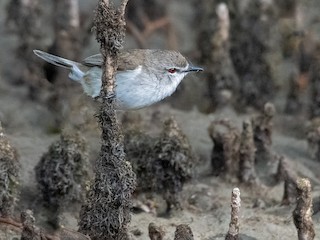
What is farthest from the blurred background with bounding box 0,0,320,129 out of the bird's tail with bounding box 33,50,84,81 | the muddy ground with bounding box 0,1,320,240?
the bird's tail with bounding box 33,50,84,81

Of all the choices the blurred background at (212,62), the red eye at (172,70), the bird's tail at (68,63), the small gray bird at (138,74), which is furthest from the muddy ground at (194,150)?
the red eye at (172,70)

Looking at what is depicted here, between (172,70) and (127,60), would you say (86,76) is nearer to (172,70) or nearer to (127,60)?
(127,60)

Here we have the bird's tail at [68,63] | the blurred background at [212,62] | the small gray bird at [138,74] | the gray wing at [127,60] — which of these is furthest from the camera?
the blurred background at [212,62]

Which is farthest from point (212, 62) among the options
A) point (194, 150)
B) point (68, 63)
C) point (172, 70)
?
point (68, 63)

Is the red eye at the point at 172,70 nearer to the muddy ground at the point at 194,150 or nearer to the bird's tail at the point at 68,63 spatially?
the bird's tail at the point at 68,63

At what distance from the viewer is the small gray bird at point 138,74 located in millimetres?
4750

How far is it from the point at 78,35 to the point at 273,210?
8.59 feet

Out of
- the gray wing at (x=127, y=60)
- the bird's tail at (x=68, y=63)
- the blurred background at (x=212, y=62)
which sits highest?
the blurred background at (x=212, y=62)

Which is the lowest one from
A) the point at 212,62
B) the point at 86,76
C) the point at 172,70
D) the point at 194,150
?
the point at 194,150

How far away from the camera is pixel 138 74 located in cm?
486

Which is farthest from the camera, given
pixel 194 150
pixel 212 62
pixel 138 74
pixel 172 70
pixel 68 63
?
pixel 212 62

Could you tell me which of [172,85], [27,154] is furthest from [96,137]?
[172,85]

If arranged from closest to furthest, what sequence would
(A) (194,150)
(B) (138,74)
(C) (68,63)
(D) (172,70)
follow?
(B) (138,74), (D) (172,70), (C) (68,63), (A) (194,150)

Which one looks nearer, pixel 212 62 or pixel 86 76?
pixel 86 76
